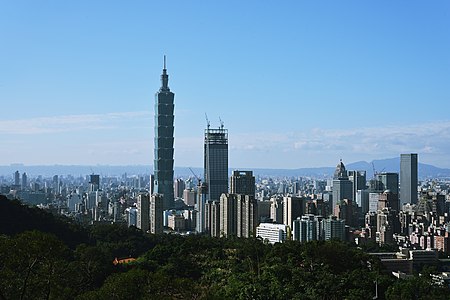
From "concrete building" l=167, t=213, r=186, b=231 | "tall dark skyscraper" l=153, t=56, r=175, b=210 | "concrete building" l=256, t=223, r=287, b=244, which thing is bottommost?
"concrete building" l=167, t=213, r=186, b=231

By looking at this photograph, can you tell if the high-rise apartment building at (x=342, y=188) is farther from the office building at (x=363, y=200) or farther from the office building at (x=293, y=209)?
the office building at (x=293, y=209)

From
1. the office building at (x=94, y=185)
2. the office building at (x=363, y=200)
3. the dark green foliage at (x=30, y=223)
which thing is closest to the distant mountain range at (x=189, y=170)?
the office building at (x=94, y=185)

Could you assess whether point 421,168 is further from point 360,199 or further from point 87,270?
point 87,270

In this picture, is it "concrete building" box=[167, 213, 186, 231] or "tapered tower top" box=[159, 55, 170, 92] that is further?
"tapered tower top" box=[159, 55, 170, 92]

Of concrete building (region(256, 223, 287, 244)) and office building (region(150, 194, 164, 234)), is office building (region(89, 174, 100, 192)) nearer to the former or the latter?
office building (region(150, 194, 164, 234))

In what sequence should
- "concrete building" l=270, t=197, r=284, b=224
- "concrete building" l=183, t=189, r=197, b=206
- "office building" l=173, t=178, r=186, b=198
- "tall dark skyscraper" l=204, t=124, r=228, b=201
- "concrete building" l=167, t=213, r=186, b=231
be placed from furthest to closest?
"office building" l=173, t=178, r=186, b=198 → "concrete building" l=183, t=189, r=197, b=206 → "tall dark skyscraper" l=204, t=124, r=228, b=201 → "concrete building" l=167, t=213, r=186, b=231 → "concrete building" l=270, t=197, r=284, b=224

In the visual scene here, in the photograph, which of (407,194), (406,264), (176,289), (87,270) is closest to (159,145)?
(407,194)

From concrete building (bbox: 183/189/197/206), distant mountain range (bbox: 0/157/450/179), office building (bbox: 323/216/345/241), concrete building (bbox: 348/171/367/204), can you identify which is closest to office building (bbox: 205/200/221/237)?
office building (bbox: 323/216/345/241)
